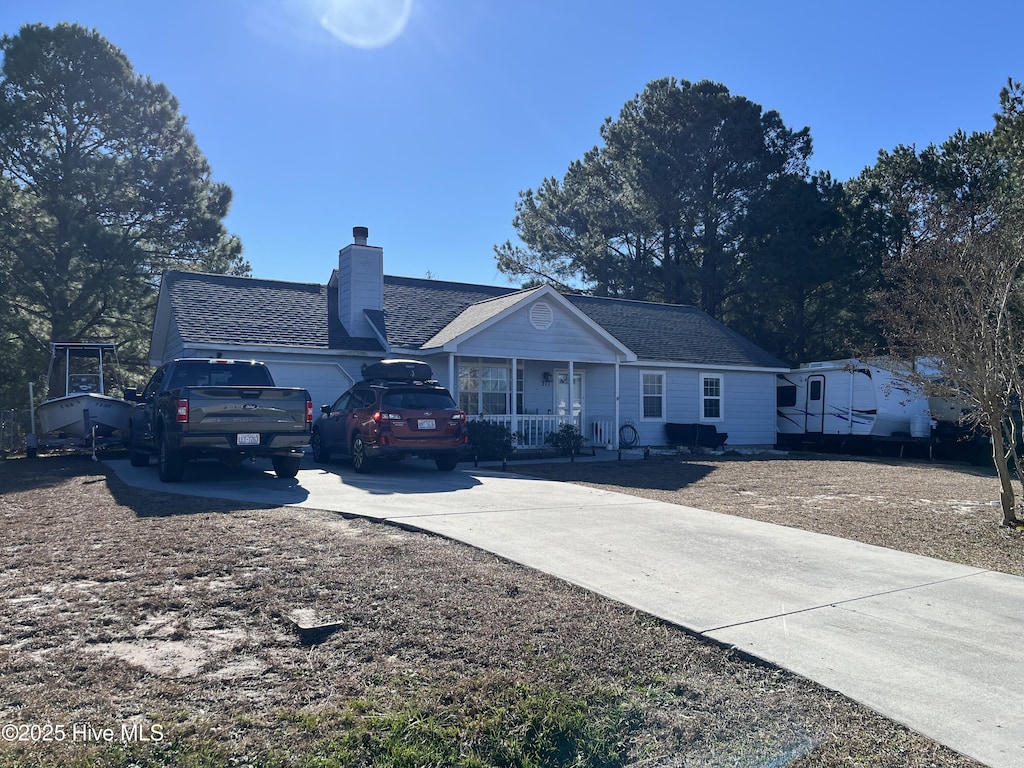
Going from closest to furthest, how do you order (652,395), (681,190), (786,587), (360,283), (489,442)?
(786,587) < (489,442) < (360,283) < (652,395) < (681,190)

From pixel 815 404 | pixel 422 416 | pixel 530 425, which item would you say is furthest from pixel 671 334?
pixel 422 416

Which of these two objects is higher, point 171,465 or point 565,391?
point 565,391

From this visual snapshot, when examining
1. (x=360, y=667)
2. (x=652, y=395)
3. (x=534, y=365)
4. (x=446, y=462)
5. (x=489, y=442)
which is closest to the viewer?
(x=360, y=667)

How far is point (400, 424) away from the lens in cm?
1341

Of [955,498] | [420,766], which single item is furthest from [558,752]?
[955,498]

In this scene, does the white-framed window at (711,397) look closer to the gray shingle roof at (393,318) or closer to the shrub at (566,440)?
the gray shingle roof at (393,318)

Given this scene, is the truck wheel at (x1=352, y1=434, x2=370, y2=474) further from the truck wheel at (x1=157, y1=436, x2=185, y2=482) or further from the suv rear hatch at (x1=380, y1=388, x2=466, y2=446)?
the truck wheel at (x1=157, y1=436, x2=185, y2=482)

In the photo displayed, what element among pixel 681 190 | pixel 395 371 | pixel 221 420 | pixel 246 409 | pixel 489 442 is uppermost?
pixel 681 190

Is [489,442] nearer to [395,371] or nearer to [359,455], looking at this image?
[395,371]

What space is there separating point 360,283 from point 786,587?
52.3ft

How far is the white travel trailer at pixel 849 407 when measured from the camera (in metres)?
22.2

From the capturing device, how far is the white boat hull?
16.5 metres

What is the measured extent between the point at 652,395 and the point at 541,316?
5.30m

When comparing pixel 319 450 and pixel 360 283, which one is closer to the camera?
pixel 319 450
